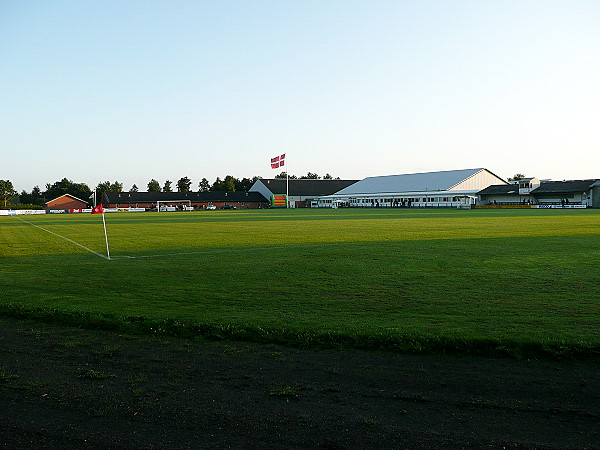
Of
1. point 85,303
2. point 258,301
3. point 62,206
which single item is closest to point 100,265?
point 85,303

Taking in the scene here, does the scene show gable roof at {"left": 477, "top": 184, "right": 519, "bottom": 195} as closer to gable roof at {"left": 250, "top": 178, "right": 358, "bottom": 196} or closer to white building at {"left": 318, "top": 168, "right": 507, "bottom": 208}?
white building at {"left": 318, "top": 168, "right": 507, "bottom": 208}

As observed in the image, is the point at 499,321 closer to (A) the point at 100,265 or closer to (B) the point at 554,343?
(B) the point at 554,343

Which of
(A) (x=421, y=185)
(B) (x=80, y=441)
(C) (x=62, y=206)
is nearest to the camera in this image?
(B) (x=80, y=441)

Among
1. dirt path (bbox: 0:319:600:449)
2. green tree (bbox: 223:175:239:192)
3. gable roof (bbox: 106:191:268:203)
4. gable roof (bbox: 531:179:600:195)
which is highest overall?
green tree (bbox: 223:175:239:192)

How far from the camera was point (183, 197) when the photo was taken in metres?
139

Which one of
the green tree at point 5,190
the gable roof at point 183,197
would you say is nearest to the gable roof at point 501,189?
the gable roof at point 183,197

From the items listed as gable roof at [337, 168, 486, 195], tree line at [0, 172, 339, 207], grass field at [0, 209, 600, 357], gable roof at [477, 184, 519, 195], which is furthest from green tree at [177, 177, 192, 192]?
grass field at [0, 209, 600, 357]

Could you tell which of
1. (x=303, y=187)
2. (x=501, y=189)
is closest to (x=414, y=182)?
(x=501, y=189)

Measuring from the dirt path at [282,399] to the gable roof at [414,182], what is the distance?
337ft

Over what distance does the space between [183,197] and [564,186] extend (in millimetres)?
92643

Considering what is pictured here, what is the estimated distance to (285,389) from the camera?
18.0ft

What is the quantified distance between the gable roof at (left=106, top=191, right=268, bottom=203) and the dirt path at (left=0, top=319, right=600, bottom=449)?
13301 centimetres

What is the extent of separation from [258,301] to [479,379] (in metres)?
5.30

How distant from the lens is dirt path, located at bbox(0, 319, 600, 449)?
442cm
